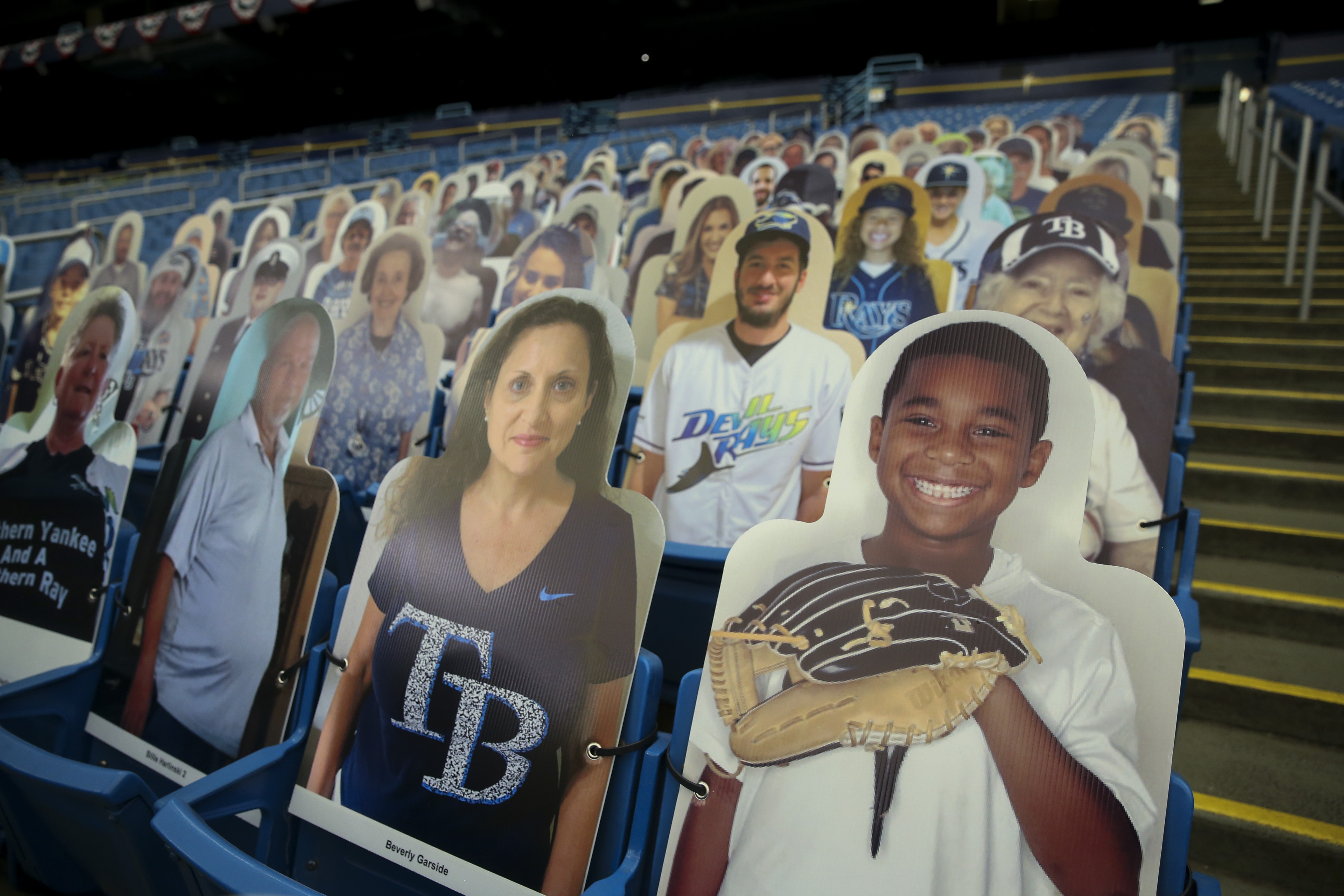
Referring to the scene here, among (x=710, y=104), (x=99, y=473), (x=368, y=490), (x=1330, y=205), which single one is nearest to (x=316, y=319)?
(x=368, y=490)

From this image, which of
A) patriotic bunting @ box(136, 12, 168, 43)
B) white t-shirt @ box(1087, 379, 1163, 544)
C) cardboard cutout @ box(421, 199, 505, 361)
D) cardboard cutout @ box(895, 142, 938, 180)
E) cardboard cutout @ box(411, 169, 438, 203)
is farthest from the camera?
patriotic bunting @ box(136, 12, 168, 43)

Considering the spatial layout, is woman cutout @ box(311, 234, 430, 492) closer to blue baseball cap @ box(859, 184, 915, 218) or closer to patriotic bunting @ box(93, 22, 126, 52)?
blue baseball cap @ box(859, 184, 915, 218)

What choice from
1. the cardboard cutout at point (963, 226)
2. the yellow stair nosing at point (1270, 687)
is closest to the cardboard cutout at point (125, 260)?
the cardboard cutout at point (963, 226)

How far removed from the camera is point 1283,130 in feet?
21.5

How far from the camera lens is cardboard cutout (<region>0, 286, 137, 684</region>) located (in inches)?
70.4

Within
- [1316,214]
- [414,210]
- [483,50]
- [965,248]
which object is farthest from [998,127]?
[483,50]

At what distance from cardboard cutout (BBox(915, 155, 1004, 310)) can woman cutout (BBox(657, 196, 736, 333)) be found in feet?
2.24

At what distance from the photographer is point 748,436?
6.31 feet

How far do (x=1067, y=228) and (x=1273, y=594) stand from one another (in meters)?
1.08

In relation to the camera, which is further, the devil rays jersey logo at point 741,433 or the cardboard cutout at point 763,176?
the cardboard cutout at point 763,176

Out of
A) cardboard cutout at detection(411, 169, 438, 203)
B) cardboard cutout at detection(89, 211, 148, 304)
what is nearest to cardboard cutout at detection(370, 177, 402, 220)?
cardboard cutout at detection(411, 169, 438, 203)

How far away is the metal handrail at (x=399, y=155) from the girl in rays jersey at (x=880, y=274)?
10.5 m

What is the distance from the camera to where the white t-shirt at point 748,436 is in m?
1.90

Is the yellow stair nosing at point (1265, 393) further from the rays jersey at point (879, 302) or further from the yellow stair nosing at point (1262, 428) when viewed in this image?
the rays jersey at point (879, 302)
